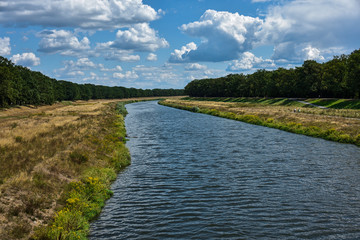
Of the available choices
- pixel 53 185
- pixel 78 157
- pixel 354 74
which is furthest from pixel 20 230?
pixel 354 74

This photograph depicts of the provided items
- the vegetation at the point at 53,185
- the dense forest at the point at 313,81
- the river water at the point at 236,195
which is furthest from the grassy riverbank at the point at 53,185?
the dense forest at the point at 313,81

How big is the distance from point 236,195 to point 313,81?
316 feet

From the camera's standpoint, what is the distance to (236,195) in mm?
18594

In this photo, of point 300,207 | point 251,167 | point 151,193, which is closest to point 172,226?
point 151,193

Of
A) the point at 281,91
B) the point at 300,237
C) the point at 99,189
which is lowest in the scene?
the point at 300,237

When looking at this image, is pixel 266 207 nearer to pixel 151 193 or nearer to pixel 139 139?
pixel 151 193

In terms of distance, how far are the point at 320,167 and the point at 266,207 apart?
1123 cm

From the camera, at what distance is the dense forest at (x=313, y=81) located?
Result: 8281 cm

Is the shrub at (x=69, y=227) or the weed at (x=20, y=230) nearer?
the weed at (x=20, y=230)

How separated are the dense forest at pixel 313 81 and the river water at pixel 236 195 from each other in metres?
60.0

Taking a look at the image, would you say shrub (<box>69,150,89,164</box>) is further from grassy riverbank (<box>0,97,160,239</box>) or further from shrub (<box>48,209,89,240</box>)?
shrub (<box>48,209,89,240</box>)

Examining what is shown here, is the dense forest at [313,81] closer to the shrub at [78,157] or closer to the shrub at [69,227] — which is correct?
the shrub at [78,157]

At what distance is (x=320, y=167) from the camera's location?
25062 millimetres

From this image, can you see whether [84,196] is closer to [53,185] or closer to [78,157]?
[53,185]
